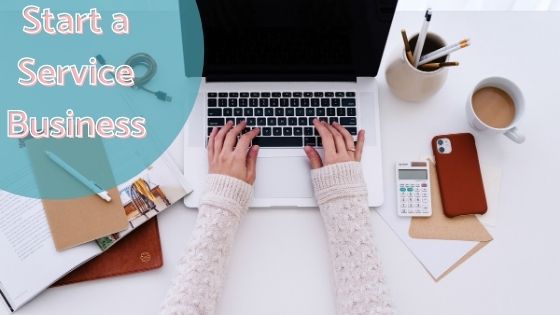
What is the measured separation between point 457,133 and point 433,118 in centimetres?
5

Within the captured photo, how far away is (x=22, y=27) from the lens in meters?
0.89

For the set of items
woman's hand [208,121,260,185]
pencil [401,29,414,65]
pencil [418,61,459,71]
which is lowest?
woman's hand [208,121,260,185]

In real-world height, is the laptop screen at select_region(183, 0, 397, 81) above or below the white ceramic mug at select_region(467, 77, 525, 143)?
above

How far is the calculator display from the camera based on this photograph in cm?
83

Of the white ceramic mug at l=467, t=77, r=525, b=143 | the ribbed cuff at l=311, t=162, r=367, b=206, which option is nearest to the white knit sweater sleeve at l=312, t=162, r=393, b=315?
the ribbed cuff at l=311, t=162, r=367, b=206

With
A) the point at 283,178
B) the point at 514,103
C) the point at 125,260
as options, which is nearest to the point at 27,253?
the point at 125,260

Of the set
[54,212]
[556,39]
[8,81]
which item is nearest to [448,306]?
[556,39]

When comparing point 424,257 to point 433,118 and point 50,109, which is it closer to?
point 433,118

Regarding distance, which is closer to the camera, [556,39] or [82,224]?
[82,224]

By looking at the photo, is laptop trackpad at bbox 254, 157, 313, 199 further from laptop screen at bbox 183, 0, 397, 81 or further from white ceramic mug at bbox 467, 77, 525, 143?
white ceramic mug at bbox 467, 77, 525, 143

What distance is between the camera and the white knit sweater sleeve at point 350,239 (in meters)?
0.74

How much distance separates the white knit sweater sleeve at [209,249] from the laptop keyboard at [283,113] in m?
0.11

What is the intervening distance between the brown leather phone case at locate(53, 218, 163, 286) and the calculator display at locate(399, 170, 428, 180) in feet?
1.43

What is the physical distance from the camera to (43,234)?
77 centimetres
